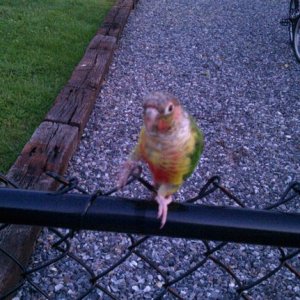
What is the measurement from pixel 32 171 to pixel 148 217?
1750 millimetres

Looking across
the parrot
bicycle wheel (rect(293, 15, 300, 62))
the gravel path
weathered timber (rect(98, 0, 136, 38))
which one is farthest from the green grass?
bicycle wheel (rect(293, 15, 300, 62))

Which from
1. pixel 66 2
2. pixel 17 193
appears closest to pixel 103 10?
pixel 66 2

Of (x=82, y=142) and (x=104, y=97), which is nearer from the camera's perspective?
(x=82, y=142)

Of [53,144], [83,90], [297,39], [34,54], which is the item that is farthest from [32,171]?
[297,39]

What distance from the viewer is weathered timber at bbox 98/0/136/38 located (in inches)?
191

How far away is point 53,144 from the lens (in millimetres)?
2676

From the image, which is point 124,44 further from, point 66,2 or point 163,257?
point 163,257

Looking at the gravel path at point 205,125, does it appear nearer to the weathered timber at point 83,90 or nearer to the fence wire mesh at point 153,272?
the fence wire mesh at point 153,272

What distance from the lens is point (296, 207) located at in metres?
2.71

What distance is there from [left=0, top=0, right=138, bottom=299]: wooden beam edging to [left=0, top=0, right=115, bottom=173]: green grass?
7.1 inches

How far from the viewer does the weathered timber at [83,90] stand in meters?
3.04

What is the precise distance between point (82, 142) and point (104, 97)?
2.52ft

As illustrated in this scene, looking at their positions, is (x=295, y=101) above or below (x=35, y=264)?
below

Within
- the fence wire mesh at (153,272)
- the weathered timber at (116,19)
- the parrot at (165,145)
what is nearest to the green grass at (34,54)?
the weathered timber at (116,19)
